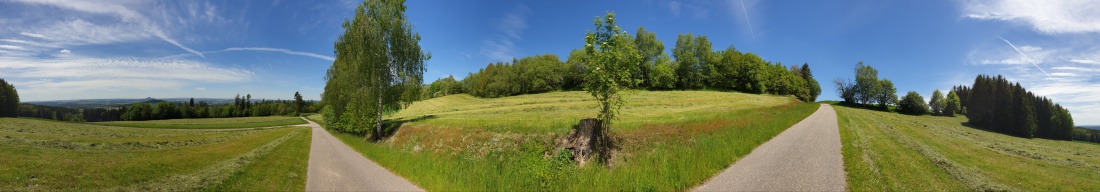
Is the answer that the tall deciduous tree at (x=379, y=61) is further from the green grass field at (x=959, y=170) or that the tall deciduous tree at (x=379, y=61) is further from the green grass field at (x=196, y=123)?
the green grass field at (x=196, y=123)

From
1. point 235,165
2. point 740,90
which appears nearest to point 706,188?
point 235,165

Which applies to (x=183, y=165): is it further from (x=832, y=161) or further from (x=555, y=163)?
(x=832, y=161)

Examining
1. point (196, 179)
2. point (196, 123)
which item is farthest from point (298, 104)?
point (196, 179)

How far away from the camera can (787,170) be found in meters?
12.1

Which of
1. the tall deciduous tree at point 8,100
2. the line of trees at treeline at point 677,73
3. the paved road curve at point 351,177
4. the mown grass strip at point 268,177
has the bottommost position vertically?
the paved road curve at point 351,177

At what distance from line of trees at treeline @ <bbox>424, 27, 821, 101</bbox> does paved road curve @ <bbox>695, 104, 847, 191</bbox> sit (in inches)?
2281

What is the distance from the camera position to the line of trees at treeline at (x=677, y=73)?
275 ft

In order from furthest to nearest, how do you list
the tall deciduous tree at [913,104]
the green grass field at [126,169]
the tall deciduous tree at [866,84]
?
1. the tall deciduous tree at [866,84]
2. the tall deciduous tree at [913,104]
3. the green grass field at [126,169]

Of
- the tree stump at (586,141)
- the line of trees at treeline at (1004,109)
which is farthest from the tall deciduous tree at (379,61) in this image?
the line of trees at treeline at (1004,109)

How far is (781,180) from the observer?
10.8 metres

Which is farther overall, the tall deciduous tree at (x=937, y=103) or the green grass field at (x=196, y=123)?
the tall deciduous tree at (x=937, y=103)

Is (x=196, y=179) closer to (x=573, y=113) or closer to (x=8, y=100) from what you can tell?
(x=573, y=113)

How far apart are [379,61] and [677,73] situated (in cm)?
7216

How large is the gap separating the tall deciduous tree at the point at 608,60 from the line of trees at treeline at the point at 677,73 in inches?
2414
